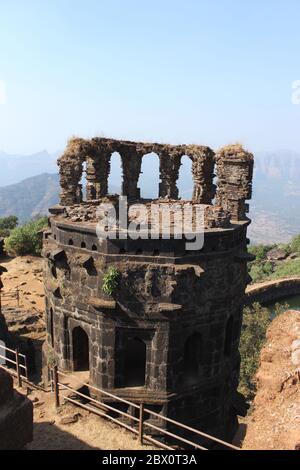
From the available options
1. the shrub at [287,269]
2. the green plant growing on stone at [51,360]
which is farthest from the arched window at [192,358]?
the shrub at [287,269]

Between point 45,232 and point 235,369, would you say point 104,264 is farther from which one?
point 235,369

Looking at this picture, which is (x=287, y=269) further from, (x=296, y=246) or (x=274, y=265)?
(x=296, y=246)

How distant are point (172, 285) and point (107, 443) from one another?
4535mm

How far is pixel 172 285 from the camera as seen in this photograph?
39.3 feet

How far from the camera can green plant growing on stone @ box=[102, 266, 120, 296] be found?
39.5 ft

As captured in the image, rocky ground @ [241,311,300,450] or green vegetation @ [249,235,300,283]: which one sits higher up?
rocky ground @ [241,311,300,450]

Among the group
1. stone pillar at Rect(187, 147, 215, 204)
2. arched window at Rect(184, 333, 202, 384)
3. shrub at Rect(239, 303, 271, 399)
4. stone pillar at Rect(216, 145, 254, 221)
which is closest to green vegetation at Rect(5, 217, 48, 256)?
shrub at Rect(239, 303, 271, 399)

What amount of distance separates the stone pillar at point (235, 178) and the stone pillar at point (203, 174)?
2374 millimetres

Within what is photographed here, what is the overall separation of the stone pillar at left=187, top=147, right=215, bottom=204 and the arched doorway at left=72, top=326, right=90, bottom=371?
811cm

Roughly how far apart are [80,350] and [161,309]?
13.1 feet

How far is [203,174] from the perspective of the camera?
18359mm

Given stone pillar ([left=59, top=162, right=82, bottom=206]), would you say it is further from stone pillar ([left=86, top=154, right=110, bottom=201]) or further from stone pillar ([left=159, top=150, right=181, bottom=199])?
stone pillar ([left=159, top=150, right=181, bottom=199])

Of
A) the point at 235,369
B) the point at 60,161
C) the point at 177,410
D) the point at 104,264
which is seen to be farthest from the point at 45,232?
the point at 235,369

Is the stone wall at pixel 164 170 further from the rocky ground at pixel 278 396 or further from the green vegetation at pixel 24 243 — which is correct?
the green vegetation at pixel 24 243
